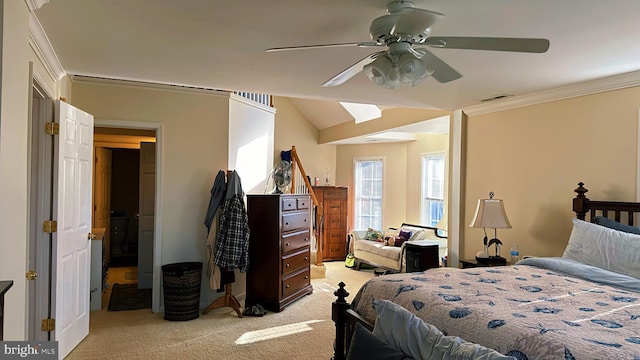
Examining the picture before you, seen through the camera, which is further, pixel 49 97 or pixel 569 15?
pixel 49 97

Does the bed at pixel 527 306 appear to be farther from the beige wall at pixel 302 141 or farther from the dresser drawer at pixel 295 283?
the beige wall at pixel 302 141

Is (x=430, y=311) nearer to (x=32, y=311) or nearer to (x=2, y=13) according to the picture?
(x=2, y=13)

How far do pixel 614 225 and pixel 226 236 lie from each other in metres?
3.47

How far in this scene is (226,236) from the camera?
434 cm

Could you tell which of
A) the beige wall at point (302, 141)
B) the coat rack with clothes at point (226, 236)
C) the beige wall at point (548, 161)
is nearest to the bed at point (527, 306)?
the beige wall at point (548, 161)

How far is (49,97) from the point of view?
3.12 m

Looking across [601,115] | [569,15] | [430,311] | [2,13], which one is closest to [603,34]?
[569,15]

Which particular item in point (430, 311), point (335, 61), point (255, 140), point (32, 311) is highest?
point (335, 61)

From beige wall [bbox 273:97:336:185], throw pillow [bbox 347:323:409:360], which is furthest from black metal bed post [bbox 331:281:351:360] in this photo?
beige wall [bbox 273:97:336:185]

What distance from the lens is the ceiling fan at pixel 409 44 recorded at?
187 centimetres

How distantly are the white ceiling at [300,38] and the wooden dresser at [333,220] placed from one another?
3.94 m

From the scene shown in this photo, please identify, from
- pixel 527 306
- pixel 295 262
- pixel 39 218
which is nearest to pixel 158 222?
pixel 39 218

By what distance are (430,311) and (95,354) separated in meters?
2.90

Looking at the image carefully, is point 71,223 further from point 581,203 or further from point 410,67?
point 581,203
